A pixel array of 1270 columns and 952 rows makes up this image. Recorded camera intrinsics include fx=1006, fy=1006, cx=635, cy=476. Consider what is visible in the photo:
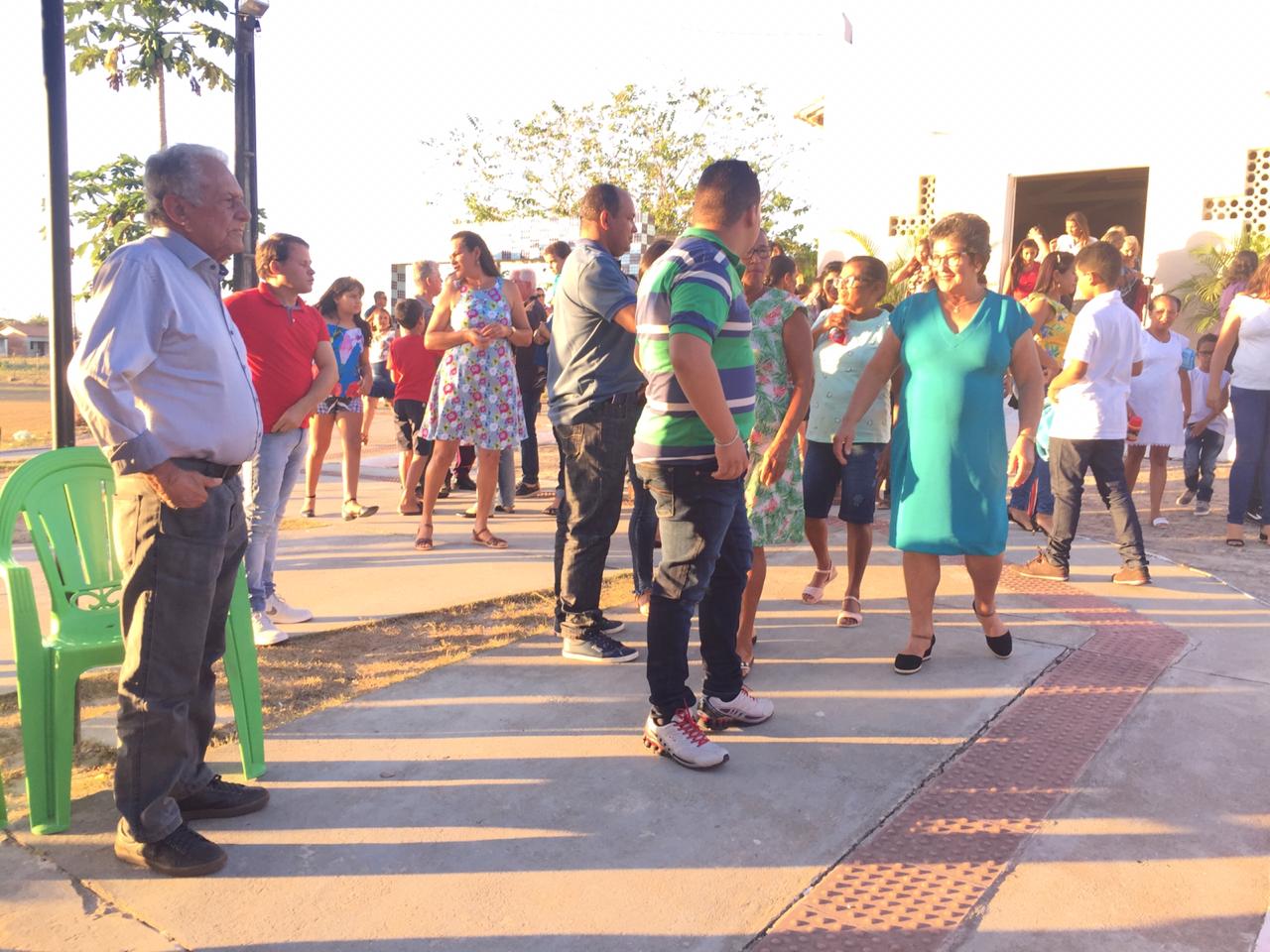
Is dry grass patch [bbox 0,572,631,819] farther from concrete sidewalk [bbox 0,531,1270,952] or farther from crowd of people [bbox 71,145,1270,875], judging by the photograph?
crowd of people [bbox 71,145,1270,875]

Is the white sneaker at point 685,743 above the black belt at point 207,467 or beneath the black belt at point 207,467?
beneath

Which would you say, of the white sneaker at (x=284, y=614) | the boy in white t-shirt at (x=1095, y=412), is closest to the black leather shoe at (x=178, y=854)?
the white sneaker at (x=284, y=614)

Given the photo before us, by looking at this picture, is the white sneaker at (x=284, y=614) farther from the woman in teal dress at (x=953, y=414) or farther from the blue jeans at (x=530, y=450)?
the blue jeans at (x=530, y=450)

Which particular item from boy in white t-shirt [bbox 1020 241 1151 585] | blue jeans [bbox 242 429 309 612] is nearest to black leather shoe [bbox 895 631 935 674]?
boy in white t-shirt [bbox 1020 241 1151 585]

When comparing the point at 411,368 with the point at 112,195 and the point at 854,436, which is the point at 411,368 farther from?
the point at 112,195

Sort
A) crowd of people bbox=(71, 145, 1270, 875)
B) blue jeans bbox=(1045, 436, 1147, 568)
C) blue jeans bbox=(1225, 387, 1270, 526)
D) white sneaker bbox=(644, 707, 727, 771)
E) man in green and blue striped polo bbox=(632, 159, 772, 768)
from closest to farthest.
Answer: crowd of people bbox=(71, 145, 1270, 875), man in green and blue striped polo bbox=(632, 159, 772, 768), white sneaker bbox=(644, 707, 727, 771), blue jeans bbox=(1045, 436, 1147, 568), blue jeans bbox=(1225, 387, 1270, 526)

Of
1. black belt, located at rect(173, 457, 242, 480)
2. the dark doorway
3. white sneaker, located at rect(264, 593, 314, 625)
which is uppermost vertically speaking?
the dark doorway

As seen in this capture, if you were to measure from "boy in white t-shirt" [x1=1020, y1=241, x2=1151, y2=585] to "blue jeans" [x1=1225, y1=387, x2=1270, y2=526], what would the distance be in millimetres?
1541

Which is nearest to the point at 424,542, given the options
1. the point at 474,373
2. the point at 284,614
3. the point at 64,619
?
the point at 474,373

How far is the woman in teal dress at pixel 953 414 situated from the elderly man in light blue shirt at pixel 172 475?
8.47ft

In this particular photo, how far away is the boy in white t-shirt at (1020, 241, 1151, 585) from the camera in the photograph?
5469 millimetres

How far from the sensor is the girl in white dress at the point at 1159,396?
7285mm

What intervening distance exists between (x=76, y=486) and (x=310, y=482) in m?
4.87

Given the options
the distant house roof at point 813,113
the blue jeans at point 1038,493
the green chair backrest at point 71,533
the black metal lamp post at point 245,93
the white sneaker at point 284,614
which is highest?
the distant house roof at point 813,113
